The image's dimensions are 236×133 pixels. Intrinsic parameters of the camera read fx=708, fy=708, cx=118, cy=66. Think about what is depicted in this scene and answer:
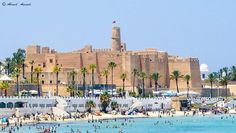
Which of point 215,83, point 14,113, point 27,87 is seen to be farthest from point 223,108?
point 14,113

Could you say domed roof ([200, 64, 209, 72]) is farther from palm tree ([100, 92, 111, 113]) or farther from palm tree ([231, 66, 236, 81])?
palm tree ([100, 92, 111, 113])

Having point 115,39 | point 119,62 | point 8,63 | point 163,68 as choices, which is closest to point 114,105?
point 8,63

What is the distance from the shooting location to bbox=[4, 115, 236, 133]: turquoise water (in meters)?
76.5

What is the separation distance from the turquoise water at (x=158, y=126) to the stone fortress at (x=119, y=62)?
2248 centimetres

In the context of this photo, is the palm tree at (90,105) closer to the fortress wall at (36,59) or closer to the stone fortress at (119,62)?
the stone fortress at (119,62)

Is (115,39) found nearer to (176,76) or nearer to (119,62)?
(119,62)

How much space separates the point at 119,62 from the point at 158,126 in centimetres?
3736

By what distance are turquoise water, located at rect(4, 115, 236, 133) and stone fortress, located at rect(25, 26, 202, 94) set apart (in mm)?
22480

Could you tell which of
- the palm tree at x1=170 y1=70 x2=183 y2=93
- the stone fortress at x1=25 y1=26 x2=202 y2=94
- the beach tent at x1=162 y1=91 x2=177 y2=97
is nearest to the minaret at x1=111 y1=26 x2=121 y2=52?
the stone fortress at x1=25 y1=26 x2=202 y2=94

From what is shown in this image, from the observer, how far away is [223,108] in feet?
381

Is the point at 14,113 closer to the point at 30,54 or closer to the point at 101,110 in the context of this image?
the point at 101,110

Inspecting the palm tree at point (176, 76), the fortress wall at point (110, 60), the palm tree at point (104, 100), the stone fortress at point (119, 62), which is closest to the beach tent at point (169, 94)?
the stone fortress at point (119, 62)

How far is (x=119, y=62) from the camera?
4828 inches

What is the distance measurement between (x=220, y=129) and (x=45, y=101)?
2287cm
